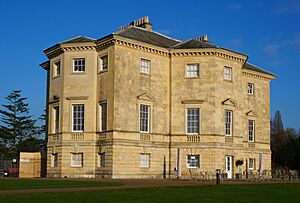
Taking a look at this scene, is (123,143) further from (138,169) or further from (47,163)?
(47,163)

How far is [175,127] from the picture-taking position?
3994 centimetres

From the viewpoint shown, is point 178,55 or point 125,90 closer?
point 125,90

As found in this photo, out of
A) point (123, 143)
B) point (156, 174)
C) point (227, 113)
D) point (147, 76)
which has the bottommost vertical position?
point (156, 174)

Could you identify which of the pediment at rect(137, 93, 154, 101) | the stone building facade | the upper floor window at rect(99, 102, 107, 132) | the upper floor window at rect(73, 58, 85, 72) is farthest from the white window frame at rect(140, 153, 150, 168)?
the upper floor window at rect(73, 58, 85, 72)

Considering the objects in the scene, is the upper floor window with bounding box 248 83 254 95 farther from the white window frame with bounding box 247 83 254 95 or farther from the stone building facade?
the stone building facade

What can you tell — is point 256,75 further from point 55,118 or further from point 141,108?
point 55,118

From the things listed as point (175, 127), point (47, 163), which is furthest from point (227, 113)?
point (47, 163)

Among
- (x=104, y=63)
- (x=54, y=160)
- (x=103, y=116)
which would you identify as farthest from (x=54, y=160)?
(x=104, y=63)

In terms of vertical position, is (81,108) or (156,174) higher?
(81,108)

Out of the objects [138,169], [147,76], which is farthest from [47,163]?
[147,76]

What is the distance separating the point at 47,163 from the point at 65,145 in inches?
117

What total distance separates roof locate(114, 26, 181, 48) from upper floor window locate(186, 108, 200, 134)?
6245 mm

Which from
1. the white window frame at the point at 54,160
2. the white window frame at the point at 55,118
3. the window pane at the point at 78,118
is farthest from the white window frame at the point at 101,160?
the white window frame at the point at 55,118

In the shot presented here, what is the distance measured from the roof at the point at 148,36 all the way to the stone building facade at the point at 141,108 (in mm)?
181
